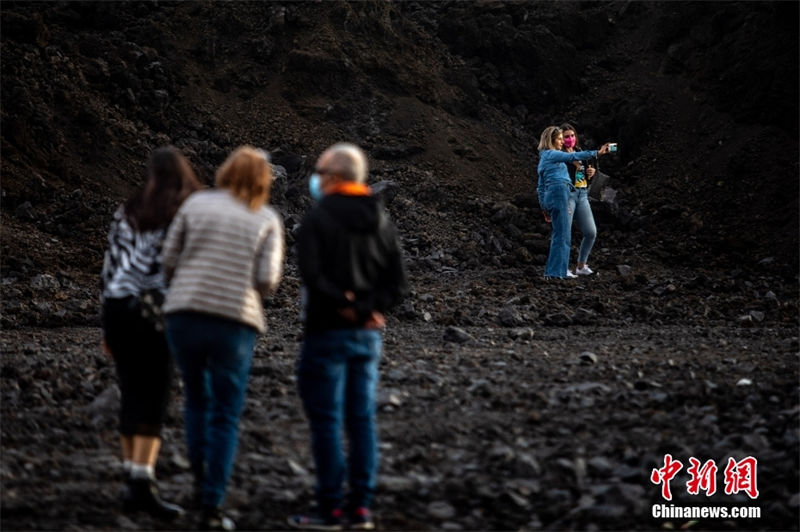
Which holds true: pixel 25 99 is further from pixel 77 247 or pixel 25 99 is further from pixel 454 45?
pixel 454 45

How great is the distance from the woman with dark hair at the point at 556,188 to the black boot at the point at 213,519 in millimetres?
8973

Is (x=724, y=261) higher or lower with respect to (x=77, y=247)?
higher

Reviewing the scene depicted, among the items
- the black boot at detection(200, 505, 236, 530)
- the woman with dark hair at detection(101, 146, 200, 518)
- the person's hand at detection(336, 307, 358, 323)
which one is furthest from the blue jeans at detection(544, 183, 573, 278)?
the black boot at detection(200, 505, 236, 530)

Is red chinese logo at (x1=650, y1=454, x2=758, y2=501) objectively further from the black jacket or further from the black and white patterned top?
the black and white patterned top

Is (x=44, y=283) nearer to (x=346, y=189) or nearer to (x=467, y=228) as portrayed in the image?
(x=467, y=228)

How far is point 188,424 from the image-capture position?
5586 millimetres

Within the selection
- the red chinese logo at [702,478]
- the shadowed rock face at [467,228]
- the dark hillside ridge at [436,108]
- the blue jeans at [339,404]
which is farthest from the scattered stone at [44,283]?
the red chinese logo at [702,478]

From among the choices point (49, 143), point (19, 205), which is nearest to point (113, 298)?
point (19, 205)

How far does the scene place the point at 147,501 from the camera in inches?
220

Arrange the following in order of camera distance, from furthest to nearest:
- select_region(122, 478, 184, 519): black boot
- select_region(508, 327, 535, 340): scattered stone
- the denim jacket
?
the denim jacket, select_region(508, 327, 535, 340): scattered stone, select_region(122, 478, 184, 519): black boot

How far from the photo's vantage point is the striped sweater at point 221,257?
5230 mm

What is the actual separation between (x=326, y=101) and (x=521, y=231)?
5280 millimetres

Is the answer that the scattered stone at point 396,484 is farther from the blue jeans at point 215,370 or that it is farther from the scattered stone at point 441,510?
the blue jeans at point 215,370

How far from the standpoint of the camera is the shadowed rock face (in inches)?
257
